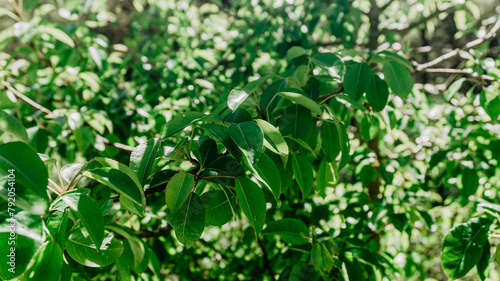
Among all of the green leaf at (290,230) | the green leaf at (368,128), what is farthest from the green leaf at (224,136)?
the green leaf at (368,128)

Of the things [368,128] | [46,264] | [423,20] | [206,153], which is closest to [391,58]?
[368,128]

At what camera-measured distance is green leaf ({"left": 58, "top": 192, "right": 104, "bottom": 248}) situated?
1.32 feet

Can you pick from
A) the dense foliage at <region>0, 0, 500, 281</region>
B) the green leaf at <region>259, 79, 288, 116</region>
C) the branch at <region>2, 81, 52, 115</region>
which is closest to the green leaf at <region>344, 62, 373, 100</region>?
the dense foliage at <region>0, 0, 500, 281</region>

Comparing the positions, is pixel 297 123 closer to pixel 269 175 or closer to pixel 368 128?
pixel 269 175

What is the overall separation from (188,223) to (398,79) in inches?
19.3

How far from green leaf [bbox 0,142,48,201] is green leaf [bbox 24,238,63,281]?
0.30 feet

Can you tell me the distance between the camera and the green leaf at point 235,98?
0.53 metres

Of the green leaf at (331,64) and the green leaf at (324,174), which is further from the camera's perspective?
the green leaf at (324,174)

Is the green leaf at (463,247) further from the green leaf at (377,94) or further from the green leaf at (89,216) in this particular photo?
the green leaf at (89,216)

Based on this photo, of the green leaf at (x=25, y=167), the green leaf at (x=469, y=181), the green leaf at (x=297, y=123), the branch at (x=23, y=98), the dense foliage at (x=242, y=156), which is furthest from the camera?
the green leaf at (x=469, y=181)

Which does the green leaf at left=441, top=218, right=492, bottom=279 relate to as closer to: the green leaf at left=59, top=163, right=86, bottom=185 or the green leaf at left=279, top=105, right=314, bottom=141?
the green leaf at left=279, top=105, right=314, bottom=141

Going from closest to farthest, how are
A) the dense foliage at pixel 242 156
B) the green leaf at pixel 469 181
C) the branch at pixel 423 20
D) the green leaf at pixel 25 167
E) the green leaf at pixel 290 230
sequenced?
the green leaf at pixel 25 167 < the dense foliage at pixel 242 156 < the green leaf at pixel 290 230 < the green leaf at pixel 469 181 < the branch at pixel 423 20

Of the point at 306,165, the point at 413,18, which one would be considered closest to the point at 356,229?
the point at 306,165

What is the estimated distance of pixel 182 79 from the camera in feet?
5.04
